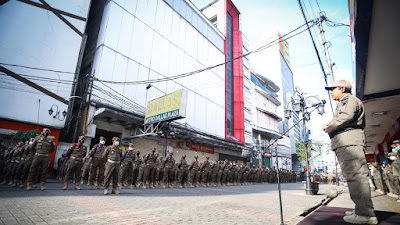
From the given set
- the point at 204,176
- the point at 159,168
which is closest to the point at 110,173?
the point at 159,168

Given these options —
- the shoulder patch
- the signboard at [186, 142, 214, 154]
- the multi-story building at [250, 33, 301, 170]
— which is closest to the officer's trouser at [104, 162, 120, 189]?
the shoulder patch

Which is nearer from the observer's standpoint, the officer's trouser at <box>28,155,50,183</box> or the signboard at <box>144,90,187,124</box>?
the officer's trouser at <box>28,155,50,183</box>

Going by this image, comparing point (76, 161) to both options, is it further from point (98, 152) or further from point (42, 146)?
point (42, 146)

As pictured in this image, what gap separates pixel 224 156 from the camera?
2800cm

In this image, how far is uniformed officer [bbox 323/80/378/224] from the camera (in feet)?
9.07

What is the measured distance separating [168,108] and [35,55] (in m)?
8.84

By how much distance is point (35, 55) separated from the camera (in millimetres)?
12812

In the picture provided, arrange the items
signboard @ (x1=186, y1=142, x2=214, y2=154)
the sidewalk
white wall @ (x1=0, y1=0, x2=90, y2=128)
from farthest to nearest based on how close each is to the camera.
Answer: signboard @ (x1=186, y1=142, x2=214, y2=154), white wall @ (x1=0, y1=0, x2=90, y2=128), the sidewalk

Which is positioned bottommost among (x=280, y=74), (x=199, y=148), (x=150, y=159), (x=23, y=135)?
(x=150, y=159)

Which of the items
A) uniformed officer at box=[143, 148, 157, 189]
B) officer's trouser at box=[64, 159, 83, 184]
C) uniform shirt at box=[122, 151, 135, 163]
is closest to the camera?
officer's trouser at box=[64, 159, 83, 184]

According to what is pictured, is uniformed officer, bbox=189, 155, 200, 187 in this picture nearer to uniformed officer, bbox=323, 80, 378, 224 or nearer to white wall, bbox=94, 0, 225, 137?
white wall, bbox=94, 0, 225, 137

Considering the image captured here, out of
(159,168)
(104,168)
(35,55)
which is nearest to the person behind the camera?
(104,168)

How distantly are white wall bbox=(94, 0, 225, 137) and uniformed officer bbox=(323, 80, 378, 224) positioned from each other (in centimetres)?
1465

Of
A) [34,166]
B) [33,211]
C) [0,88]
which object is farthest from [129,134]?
[33,211]
